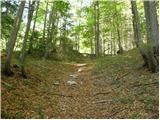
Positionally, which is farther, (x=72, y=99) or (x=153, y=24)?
(x=153, y=24)

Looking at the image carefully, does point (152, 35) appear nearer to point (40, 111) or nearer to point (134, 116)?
point (134, 116)

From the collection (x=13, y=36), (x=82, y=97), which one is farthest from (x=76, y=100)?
(x=13, y=36)

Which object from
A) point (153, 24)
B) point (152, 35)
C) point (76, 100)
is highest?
point (153, 24)

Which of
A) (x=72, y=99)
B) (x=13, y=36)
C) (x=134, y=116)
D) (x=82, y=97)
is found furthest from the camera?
(x=13, y=36)

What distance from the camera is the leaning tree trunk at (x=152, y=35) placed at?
1273 cm

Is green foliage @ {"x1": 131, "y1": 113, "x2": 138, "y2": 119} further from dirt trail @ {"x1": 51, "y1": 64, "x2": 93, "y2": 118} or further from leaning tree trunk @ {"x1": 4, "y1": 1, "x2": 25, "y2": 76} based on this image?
leaning tree trunk @ {"x1": 4, "y1": 1, "x2": 25, "y2": 76}

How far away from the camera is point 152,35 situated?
12914 millimetres

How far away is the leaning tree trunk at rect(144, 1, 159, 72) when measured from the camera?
41.8ft

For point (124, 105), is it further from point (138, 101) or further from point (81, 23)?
point (81, 23)

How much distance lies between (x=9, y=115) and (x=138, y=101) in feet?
14.9

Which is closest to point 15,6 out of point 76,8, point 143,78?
point 143,78

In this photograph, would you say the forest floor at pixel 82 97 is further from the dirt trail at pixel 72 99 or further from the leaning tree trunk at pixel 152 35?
the leaning tree trunk at pixel 152 35

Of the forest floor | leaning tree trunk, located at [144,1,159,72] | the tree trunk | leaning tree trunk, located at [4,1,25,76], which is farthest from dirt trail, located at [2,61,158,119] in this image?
the tree trunk

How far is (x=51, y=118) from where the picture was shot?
8.66 meters
